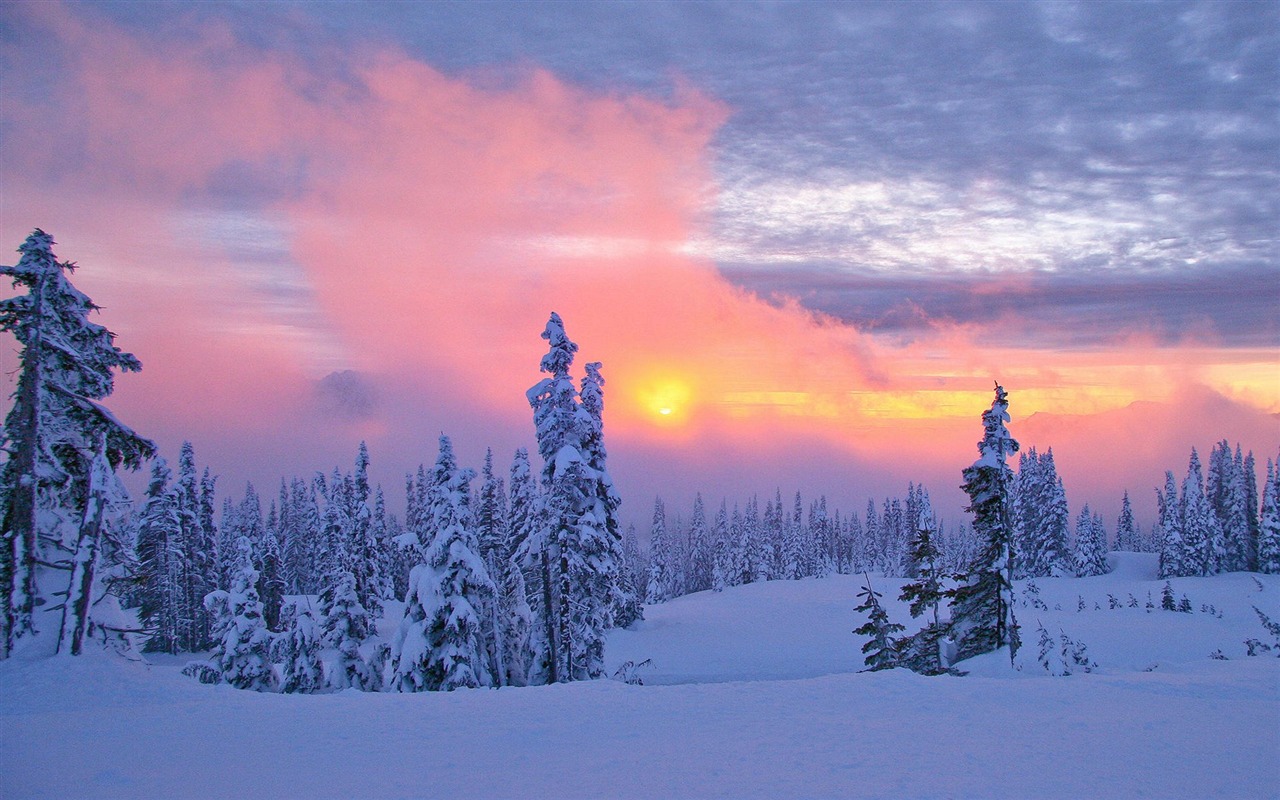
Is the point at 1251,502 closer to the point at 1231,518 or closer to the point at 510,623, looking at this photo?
the point at 1231,518

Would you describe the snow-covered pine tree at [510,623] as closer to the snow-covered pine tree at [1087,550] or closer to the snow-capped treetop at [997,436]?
the snow-capped treetop at [997,436]

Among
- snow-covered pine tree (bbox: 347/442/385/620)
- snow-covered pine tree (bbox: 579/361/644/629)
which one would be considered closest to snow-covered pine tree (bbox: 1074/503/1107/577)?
snow-covered pine tree (bbox: 579/361/644/629)

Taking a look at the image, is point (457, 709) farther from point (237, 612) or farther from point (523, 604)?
point (237, 612)

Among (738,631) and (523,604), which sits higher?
(523,604)

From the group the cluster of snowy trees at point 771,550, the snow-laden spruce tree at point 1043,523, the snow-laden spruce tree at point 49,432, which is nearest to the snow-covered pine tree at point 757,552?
the cluster of snowy trees at point 771,550

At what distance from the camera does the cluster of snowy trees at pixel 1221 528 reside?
72188mm

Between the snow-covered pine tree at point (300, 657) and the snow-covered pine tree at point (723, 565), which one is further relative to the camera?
the snow-covered pine tree at point (723, 565)

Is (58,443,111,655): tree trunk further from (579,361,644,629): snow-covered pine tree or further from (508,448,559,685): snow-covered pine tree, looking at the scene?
(579,361,644,629): snow-covered pine tree

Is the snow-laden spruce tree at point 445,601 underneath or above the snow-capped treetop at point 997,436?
underneath

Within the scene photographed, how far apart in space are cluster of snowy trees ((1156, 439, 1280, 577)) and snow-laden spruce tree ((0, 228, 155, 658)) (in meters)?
96.8

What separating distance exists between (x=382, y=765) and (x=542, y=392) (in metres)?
17.1

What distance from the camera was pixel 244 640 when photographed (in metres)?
32.1

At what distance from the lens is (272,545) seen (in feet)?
205

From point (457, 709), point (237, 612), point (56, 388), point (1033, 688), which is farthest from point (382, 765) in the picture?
point (237, 612)
